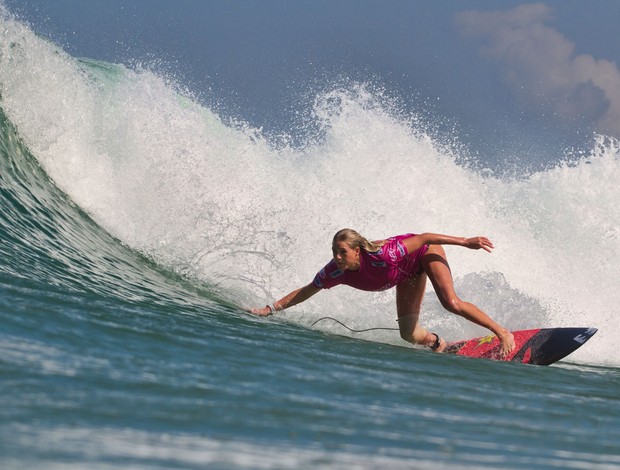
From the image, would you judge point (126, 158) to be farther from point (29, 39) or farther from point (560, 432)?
point (560, 432)

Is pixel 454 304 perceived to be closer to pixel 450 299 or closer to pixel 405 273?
pixel 450 299

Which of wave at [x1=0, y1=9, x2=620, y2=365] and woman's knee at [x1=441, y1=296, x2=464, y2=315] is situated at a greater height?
wave at [x1=0, y1=9, x2=620, y2=365]

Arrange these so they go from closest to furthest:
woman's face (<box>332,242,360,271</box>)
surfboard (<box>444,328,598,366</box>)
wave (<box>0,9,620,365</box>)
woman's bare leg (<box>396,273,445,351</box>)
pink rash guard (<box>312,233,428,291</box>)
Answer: woman's face (<box>332,242,360,271</box>), surfboard (<box>444,328,598,366</box>), pink rash guard (<box>312,233,428,291</box>), woman's bare leg (<box>396,273,445,351</box>), wave (<box>0,9,620,365</box>)

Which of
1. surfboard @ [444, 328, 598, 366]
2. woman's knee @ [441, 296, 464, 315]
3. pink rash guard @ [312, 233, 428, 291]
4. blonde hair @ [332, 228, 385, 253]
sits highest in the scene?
blonde hair @ [332, 228, 385, 253]

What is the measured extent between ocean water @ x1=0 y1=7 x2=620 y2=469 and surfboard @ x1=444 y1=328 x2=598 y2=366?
176 mm

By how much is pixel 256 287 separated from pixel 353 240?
2.63 m

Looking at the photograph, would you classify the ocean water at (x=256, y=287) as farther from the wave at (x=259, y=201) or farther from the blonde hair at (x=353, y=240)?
the blonde hair at (x=353, y=240)

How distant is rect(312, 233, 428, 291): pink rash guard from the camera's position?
691cm

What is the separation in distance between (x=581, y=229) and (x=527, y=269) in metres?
1.79

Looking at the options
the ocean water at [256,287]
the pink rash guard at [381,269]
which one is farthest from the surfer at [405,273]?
the ocean water at [256,287]

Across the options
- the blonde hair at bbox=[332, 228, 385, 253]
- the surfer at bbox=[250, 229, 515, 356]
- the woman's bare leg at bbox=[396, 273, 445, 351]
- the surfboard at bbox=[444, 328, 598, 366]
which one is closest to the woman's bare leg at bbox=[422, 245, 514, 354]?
the surfer at bbox=[250, 229, 515, 356]

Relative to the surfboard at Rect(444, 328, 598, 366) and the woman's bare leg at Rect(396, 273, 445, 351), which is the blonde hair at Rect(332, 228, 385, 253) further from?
the surfboard at Rect(444, 328, 598, 366)

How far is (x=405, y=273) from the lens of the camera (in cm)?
720

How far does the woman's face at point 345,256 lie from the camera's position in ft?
21.9
